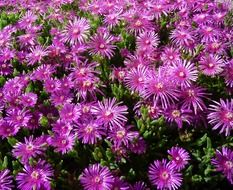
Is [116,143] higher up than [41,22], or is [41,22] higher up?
[41,22]

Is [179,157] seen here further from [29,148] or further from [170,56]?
[29,148]

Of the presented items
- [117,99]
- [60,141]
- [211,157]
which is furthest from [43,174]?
[211,157]

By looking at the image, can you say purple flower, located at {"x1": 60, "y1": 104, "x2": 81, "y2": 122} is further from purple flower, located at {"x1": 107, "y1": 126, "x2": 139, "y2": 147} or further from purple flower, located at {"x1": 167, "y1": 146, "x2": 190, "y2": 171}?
purple flower, located at {"x1": 167, "y1": 146, "x2": 190, "y2": 171}

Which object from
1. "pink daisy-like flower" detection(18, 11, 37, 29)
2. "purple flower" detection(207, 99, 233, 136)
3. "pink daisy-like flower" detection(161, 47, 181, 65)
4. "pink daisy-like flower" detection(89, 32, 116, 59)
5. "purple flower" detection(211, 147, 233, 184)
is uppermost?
"pink daisy-like flower" detection(18, 11, 37, 29)

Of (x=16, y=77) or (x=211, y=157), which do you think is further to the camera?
(x=16, y=77)

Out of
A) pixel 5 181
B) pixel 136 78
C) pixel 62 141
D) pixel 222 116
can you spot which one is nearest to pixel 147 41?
pixel 136 78

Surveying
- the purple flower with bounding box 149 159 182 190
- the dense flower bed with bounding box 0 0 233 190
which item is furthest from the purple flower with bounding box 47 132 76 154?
the purple flower with bounding box 149 159 182 190

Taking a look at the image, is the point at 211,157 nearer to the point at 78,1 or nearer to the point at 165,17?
the point at 165,17

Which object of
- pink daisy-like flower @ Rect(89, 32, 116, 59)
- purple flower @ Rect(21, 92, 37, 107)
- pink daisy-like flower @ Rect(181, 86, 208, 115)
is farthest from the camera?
pink daisy-like flower @ Rect(89, 32, 116, 59)
